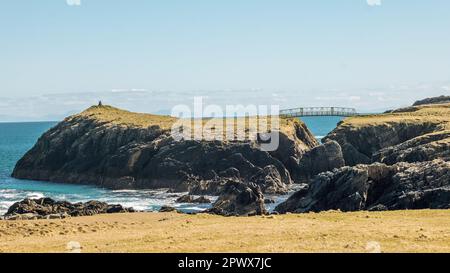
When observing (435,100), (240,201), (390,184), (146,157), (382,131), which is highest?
(435,100)

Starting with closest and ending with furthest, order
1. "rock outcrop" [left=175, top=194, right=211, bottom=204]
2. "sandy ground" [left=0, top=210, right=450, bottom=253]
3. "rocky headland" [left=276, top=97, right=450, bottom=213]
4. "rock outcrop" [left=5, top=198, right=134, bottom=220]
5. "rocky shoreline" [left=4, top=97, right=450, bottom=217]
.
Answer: "sandy ground" [left=0, top=210, right=450, bottom=253]
"rocky headland" [left=276, top=97, right=450, bottom=213]
"rocky shoreline" [left=4, top=97, right=450, bottom=217]
"rock outcrop" [left=5, top=198, right=134, bottom=220]
"rock outcrop" [left=175, top=194, right=211, bottom=204]

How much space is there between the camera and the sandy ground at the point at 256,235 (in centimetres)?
3488

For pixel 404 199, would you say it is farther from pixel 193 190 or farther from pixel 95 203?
pixel 193 190

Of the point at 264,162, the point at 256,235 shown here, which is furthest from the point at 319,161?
the point at 256,235

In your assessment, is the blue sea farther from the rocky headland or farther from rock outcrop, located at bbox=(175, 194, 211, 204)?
the rocky headland

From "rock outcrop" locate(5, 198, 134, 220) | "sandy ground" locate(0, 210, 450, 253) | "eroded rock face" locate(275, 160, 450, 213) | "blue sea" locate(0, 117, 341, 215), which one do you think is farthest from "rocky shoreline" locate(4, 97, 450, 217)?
"sandy ground" locate(0, 210, 450, 253)

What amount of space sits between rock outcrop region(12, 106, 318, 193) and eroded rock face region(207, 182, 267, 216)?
23113 millimetres

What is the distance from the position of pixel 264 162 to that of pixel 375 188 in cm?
4651

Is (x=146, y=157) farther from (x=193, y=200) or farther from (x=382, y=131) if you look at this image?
(x=382, y=131)

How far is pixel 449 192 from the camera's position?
209ft

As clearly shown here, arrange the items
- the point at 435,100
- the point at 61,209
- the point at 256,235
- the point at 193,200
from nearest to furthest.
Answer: the point at 256,235 < the point at 61,209 < the point at 193,200 < the point at 435,100

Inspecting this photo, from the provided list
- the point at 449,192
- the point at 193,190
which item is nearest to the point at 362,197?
the point at 449,192

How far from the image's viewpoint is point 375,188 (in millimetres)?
75500

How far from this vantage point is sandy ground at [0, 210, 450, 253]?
34875 mm
